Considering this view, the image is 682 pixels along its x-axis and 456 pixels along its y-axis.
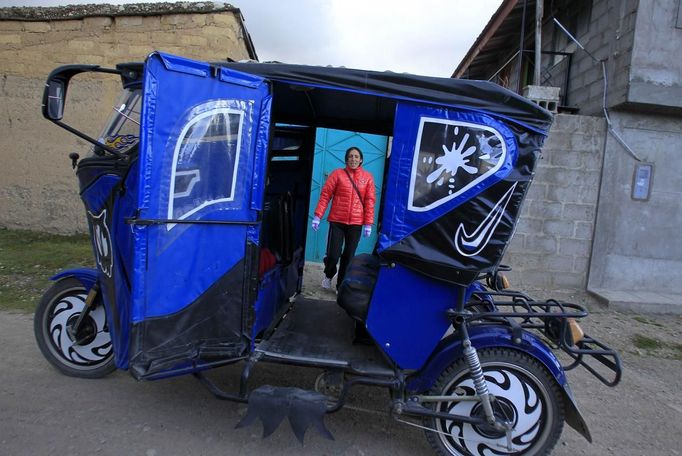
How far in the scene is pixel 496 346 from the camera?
8.70 feet

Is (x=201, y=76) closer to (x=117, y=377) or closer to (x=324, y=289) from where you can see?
(x=117, y=377)

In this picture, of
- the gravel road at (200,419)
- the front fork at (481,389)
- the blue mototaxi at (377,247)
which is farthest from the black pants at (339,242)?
the front fork at (481,389)

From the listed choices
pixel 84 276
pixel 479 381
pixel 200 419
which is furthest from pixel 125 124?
pixel 479 381

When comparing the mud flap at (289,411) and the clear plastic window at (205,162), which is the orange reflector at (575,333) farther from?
the clear plastic window at (205,162)

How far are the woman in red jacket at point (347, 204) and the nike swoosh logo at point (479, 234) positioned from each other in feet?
8.58

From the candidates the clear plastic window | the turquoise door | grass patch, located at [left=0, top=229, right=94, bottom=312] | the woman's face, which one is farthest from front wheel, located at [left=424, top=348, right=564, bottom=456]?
the turquoise door

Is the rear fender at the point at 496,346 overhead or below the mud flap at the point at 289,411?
overhead

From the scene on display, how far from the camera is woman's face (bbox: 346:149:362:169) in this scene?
517 cm

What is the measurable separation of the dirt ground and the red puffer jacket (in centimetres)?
205

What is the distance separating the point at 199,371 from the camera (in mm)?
2650

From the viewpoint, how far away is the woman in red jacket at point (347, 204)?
5219 millimetres

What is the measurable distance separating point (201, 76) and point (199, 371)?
1.71 meters

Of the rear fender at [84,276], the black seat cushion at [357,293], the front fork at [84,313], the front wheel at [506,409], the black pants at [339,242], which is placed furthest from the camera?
the black pants at [339,242]

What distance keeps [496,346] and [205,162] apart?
2.03m
